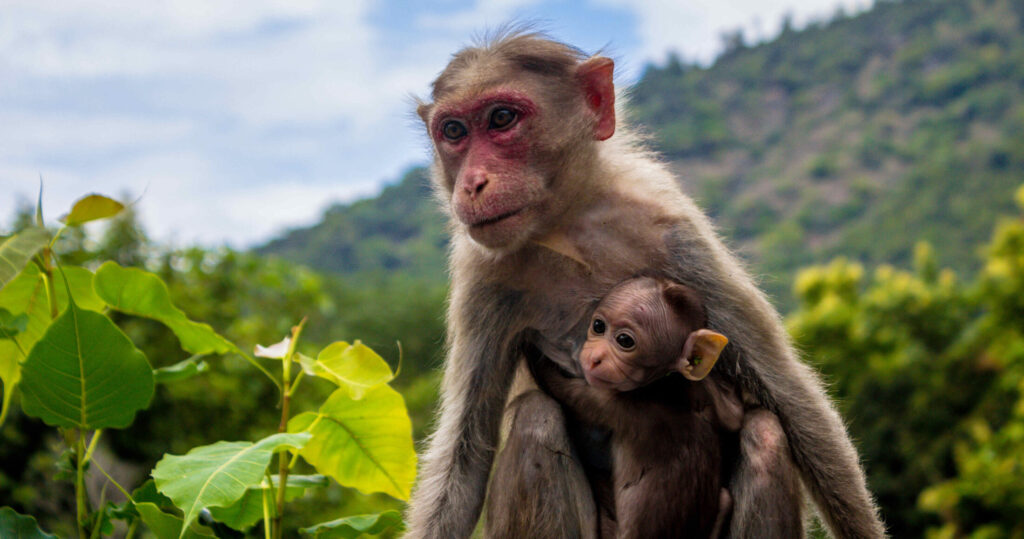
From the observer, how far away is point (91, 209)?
1.97 meters

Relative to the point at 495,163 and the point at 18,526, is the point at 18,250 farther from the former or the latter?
the point at 495,163

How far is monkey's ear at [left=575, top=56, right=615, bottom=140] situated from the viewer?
3.40 metres

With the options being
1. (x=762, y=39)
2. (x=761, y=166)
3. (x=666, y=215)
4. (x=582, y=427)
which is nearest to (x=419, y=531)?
(x=582, y=427)

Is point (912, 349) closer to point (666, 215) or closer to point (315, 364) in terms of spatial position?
point (666, 215)

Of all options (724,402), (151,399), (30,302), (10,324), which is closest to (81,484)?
(151,399)

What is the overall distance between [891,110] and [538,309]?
74.9 metres

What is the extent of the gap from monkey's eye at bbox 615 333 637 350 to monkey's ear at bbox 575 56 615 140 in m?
0.88

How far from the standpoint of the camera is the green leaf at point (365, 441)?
224 centimetres

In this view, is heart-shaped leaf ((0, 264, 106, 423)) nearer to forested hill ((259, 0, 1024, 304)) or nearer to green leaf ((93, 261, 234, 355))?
green leaf ((93, 261, 234, 355))

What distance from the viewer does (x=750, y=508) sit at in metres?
2.82

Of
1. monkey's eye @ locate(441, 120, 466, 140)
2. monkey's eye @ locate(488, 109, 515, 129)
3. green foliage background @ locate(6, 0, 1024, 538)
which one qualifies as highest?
monkey's eye @ locate(488, 109, 515, 129)

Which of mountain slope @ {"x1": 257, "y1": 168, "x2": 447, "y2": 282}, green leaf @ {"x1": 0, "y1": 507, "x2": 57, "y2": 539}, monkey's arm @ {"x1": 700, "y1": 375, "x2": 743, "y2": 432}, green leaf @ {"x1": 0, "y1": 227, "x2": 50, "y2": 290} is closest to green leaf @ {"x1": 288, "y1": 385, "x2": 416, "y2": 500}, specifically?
green leaf @ {"x1": 0, "y1": 507, "x2": 57, "y2": 539}

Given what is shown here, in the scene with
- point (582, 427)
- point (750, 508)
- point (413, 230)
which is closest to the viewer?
point (750, 508)

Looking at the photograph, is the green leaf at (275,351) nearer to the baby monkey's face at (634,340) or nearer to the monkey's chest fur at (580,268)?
the baby monkey's face at (634,340)
